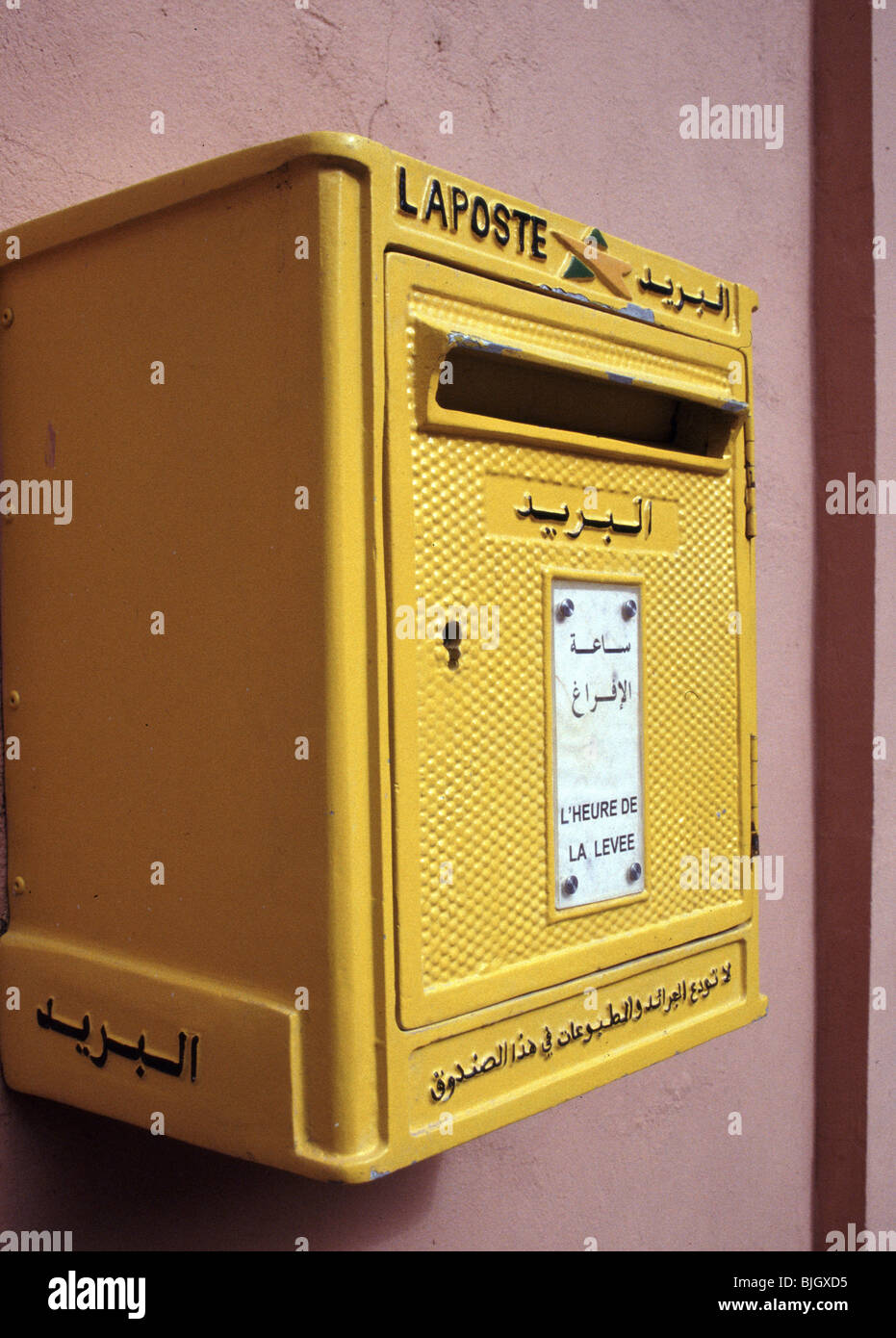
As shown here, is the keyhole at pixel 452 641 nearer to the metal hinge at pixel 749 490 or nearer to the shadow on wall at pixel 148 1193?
the metal hinge at pixel 749 490

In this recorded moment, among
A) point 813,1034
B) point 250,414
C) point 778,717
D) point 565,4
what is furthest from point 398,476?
point 813,1034

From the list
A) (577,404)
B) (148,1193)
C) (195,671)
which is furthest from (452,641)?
(148,1193)

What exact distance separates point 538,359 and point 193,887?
56cm

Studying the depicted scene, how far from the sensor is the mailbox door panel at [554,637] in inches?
36.2

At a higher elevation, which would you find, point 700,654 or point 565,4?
point 565,4

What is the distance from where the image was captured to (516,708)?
3.28 ft

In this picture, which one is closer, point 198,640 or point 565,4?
point 198,640

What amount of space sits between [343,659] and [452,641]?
119 millimetres

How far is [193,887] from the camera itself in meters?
0.95

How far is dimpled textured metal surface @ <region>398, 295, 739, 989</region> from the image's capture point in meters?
0.93

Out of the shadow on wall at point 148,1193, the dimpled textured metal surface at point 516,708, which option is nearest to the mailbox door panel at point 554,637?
the dimpled textured metal surface at point 516,708
